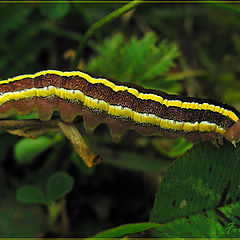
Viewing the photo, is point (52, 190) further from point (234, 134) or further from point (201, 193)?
point (234, 134)

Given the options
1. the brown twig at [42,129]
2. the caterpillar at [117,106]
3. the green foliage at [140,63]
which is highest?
the green foliage at [140,63]

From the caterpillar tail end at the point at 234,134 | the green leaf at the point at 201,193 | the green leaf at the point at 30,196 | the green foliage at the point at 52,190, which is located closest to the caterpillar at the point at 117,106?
the caterpillar tail end at the point at 234,134

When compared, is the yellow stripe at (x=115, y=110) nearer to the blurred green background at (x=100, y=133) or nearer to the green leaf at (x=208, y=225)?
the blurred green background at (x=100, y=133)

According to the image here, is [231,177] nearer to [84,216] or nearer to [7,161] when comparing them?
[84,216]

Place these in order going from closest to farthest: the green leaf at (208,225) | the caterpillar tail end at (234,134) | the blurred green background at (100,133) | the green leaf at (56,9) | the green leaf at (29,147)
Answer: the green leaf at (208,225), the caterpillar tail end at (234,134), the green leaf at (29,147), the blurred green background at (100,133), the green leaf at (56,9)

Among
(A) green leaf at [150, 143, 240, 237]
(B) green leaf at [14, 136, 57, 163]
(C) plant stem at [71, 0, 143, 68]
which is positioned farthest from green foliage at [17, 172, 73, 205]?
(C) plant stem at [71, 0, 143, 68]

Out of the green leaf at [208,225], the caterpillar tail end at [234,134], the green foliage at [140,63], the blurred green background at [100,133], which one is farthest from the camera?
the green foliage at [140,63]

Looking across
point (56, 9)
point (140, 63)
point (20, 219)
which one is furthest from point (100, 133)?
point (56, 9)
